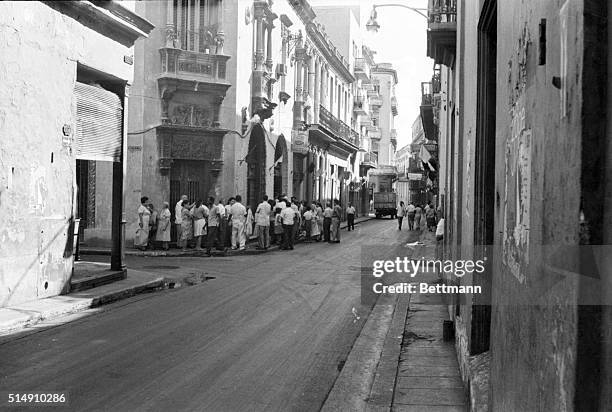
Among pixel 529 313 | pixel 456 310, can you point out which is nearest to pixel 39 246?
pixel 456 310

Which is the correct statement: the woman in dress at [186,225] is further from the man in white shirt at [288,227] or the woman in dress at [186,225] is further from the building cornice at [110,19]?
the building cornice at [110,19]

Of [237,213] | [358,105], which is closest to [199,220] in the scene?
[237,213]

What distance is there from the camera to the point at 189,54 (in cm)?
2241

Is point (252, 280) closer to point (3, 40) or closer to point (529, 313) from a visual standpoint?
point (3, 40)

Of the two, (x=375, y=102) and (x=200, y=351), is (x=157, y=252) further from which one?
(x=375, y=102)

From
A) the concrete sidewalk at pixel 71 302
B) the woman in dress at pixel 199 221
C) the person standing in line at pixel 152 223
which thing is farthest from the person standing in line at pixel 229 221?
the concrete sidewalk at pixel 71 302

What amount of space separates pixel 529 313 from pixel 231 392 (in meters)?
3.38

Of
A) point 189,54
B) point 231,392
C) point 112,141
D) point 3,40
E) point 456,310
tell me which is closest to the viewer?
point 231,392

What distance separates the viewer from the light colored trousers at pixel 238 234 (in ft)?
68.5

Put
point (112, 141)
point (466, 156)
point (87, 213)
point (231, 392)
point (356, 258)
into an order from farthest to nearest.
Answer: point (87, 213), point (356, 258), point (112, 141), point (466, 156), point (231, 392)

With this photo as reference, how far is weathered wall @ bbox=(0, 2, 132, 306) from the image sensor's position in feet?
30.1

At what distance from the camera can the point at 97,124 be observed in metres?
12.0

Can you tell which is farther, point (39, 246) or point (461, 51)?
point (39, 246)

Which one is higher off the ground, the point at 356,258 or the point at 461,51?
the point at 461,51
